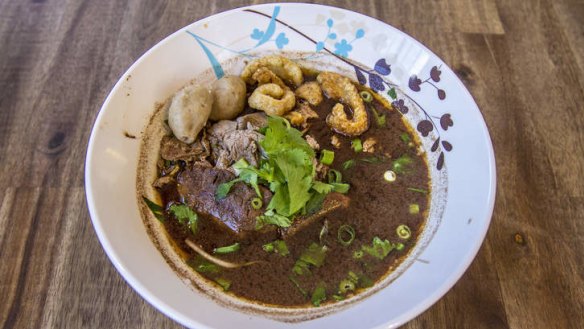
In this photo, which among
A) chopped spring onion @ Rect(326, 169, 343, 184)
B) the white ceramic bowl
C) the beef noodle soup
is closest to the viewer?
the white ceramic bowl

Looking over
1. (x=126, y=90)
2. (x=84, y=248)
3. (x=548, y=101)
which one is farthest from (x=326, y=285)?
(x=548, y=101)

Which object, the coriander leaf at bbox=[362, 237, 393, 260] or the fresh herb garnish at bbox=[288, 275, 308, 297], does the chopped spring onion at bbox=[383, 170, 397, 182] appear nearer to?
the coriander leaf at bbox=[362, 237, 393, 260]

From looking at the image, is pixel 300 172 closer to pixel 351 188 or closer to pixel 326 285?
pixel 351 188

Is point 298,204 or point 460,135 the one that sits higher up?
point 460,135

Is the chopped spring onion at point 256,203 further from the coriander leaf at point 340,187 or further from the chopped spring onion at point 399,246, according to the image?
the chopped spring onion at point 399,246

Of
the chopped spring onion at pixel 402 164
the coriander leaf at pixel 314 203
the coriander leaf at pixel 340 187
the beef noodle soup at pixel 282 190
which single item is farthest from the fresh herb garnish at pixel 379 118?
→ the coriander leaf at pixel 314 203

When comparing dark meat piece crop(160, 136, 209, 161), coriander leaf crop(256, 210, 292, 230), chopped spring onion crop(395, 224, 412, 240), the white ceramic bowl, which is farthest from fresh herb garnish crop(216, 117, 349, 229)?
the white ceramic bowl
